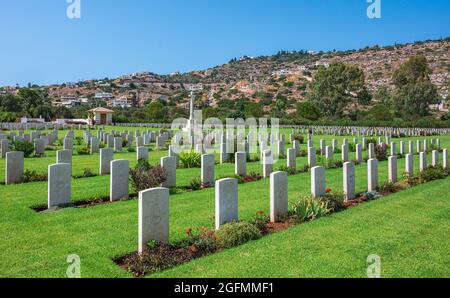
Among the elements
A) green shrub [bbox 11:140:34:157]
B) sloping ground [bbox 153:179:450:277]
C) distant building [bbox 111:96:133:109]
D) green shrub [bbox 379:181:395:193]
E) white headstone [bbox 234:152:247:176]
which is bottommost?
sloping ground [bbox 153:179:450:277]

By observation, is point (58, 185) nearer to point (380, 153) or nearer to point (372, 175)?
point (372, 175)

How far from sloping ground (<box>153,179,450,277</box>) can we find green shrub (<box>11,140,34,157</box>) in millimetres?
17512

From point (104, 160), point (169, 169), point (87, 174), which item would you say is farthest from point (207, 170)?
point (87, 174)

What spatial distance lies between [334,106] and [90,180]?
230 ft

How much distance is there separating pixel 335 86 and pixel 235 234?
2999 inches

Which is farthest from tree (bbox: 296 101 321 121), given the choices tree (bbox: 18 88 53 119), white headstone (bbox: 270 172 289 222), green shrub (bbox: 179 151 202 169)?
white headstone (bbox: 270 172 289 222)

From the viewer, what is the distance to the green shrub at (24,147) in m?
21.7

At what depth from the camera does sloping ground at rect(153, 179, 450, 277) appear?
6.44 m

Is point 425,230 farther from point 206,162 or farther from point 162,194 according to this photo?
point 206,162

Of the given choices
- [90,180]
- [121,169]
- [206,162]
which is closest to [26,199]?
[121,169]

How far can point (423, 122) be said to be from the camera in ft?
186

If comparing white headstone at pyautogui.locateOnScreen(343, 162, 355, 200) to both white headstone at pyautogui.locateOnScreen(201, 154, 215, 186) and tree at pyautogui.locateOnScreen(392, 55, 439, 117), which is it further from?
tree at pyautogui.locateOnScreen(392, 55, 439, 117)

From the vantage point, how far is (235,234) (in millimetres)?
7891
